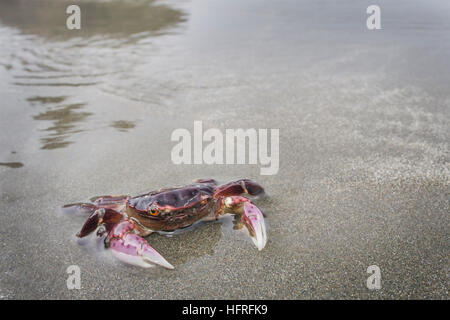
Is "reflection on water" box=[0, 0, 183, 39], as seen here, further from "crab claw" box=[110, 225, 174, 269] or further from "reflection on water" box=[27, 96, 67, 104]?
"crab claw" box=[110, 225, 174, 269]

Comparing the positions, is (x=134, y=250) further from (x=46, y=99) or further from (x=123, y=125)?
(x=46, y=99)

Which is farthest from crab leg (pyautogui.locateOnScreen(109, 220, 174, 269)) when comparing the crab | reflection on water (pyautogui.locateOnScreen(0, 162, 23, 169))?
reflection on water (pyautogui.locateOnScreen(0, 162, 23, 169))

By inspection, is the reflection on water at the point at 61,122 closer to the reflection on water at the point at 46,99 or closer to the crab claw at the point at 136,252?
the reflection on water at the point at 46,99

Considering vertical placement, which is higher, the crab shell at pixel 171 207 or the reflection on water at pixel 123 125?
the reflection on water at pixel 123 125

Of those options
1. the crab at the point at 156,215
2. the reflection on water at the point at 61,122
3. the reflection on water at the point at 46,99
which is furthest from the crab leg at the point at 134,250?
the reflection on water at the point at 46,99

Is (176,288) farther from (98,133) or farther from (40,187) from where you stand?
(98,133)
